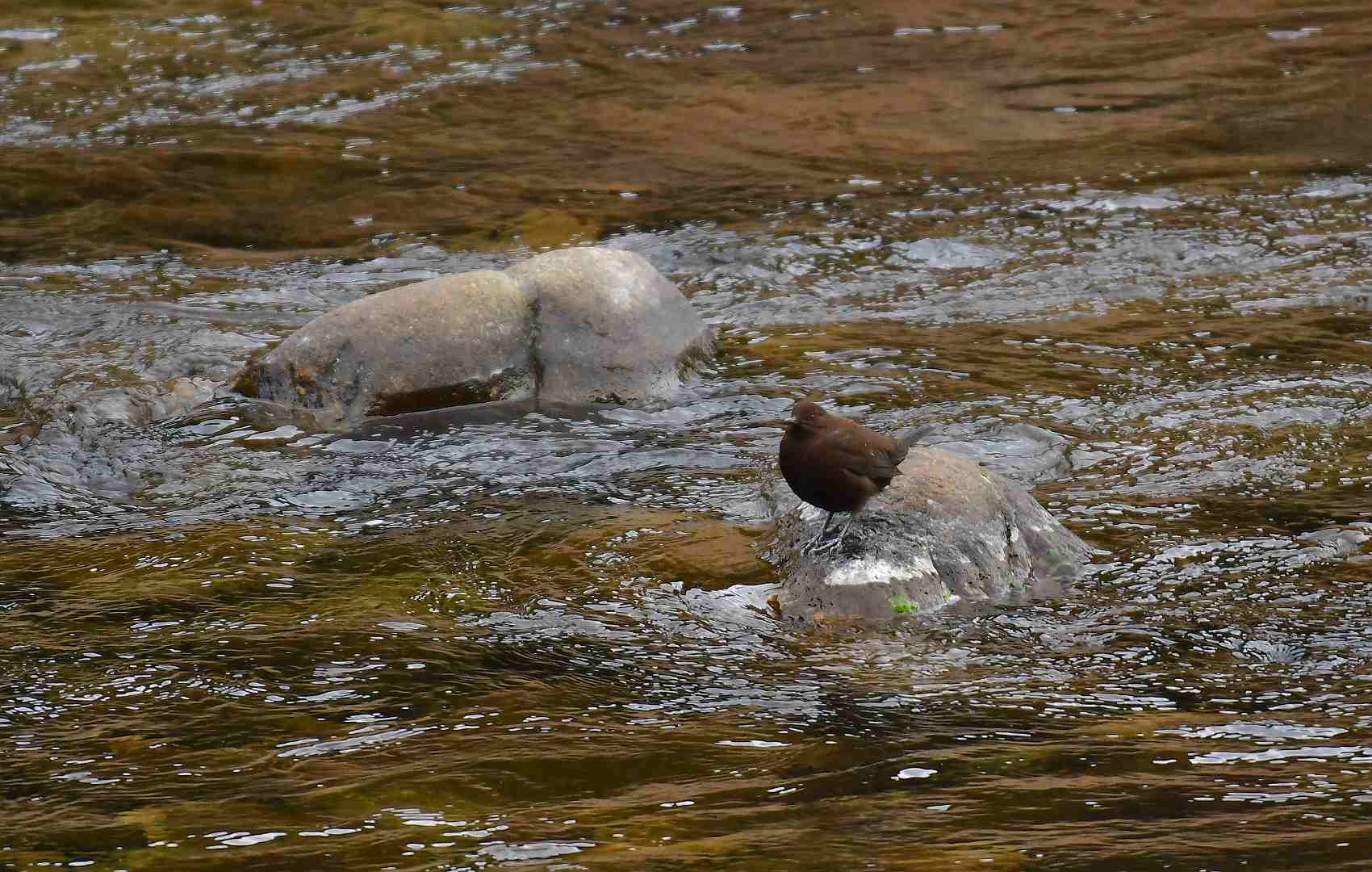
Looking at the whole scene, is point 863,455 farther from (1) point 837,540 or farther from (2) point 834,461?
(1) point 837,540

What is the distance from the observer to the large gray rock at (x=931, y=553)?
4.82 m

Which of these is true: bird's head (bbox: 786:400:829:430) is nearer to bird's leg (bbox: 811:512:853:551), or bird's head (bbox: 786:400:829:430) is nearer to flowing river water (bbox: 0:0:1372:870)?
bird's leg (bbox: 811:512:853:551)

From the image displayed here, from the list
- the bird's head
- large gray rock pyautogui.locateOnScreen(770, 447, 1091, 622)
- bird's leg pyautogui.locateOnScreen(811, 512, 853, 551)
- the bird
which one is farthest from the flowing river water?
the bird's head

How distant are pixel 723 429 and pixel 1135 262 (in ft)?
9.82

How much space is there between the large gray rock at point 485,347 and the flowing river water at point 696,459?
18 centimetres

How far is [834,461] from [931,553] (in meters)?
0.43

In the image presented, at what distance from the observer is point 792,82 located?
12.1m

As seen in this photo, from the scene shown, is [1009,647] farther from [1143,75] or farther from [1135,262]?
[1143,75]

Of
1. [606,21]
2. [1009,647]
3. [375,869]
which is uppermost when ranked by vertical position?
[606,21]

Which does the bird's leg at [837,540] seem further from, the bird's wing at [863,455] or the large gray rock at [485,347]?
the large gray rock at [485,347]

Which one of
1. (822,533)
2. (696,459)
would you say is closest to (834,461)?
(822,533)

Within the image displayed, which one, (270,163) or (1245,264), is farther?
(270,163)

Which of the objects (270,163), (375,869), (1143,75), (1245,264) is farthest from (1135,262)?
(375,869)

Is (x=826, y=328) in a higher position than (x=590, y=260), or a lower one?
lower
